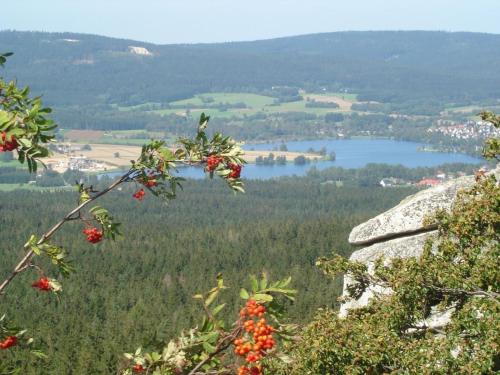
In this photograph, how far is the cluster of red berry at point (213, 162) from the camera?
23.1ft

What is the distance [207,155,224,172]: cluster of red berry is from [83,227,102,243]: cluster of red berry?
1.08 m

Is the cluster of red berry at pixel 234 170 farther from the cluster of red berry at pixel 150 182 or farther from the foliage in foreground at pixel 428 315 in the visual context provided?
the foliage in foreground at pixel 428 315

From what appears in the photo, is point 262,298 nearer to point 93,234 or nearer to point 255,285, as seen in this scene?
point 255,285

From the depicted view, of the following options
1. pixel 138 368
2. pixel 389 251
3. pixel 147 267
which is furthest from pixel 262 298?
pixel 147 267

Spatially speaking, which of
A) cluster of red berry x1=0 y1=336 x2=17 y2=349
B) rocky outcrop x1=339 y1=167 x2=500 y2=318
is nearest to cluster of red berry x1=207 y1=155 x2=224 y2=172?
cluster of red berry x1=0 y1=336 x2=17 y2=349

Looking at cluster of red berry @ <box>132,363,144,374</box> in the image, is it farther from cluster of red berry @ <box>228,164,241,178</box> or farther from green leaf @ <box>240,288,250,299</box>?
cluster of red berry @ <box>228,164,241,178</box>

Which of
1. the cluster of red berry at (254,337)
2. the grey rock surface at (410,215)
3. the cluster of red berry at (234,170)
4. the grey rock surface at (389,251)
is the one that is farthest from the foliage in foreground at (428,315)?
the grey rock surface at (410,215)

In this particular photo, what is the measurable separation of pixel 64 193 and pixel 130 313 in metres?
90.8

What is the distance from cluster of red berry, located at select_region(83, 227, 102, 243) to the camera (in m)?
7.21

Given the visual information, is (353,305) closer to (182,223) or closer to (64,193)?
(182,223)

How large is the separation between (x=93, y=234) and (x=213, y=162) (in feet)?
3.92

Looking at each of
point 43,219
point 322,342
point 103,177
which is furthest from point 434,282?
point 103,177

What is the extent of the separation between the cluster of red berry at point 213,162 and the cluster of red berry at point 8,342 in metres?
2.03

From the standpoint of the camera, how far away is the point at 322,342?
11898 mm
